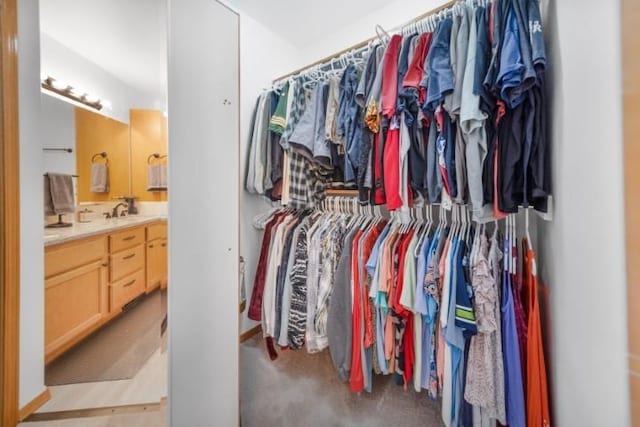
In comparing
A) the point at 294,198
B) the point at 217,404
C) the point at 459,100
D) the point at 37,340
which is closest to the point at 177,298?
the point at 217,404

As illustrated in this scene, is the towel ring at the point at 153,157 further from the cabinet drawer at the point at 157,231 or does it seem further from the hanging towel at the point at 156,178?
the cabinet drawer at the point at 157,231

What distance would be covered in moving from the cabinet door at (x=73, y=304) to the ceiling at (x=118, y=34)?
2.75 ft

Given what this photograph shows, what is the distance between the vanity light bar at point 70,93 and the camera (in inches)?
35.6

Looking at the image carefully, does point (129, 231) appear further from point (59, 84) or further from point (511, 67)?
point (511, 67)

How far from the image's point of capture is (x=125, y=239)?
1.02m

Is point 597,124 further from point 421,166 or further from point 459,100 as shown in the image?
point 421,166

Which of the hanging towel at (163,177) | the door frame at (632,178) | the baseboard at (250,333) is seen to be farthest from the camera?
the baseboard at (250,333)

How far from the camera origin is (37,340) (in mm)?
892

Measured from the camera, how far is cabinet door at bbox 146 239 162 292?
819 millimetres

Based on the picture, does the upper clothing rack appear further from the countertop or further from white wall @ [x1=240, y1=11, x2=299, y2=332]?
the countertop

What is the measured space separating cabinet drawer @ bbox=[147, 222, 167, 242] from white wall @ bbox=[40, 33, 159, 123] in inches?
18.8

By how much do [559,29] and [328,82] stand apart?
3.06 feet

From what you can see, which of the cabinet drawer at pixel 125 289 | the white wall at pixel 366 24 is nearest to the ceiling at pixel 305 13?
the white wall at pixel 366 24

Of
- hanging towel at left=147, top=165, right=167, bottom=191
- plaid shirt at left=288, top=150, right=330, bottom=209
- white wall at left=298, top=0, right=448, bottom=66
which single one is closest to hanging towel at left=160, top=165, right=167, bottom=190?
hanging towel at left=147, top=165, right=167, bottom=191
